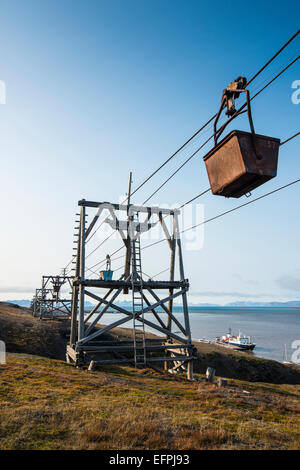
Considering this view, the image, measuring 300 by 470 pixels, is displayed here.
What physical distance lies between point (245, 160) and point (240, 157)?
9 centimetres

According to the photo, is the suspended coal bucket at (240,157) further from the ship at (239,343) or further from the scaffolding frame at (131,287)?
the ship at (239,343)

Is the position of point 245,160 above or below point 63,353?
above

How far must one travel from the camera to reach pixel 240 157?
14.7 feet

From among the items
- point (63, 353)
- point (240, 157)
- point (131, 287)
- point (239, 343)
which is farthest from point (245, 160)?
→ point (239, 343)

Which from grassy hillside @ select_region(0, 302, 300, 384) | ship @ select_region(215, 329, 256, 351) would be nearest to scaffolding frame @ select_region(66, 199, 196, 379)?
grassy hillside @ select_region(0, 302, 300, 384)

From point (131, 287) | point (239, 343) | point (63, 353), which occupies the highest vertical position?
point (131, 287)

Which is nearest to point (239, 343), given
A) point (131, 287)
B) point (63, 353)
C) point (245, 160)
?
point (63, 353)

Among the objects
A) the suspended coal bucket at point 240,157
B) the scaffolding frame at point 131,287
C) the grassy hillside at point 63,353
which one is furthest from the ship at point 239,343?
the suspended coal bucket at point 240,157

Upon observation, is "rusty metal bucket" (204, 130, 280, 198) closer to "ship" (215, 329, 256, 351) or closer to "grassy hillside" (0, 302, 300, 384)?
"grassy hillside" (0, 302, 300, 384)

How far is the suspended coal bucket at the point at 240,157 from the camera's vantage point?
4.50 meters

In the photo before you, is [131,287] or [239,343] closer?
[131,287]

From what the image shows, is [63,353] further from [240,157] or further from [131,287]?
[240,157]

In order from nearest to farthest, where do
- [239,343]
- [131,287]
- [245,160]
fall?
[245,160] → [131,287] → [239,343]

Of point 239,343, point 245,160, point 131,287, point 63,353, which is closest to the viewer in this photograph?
point 245,160
